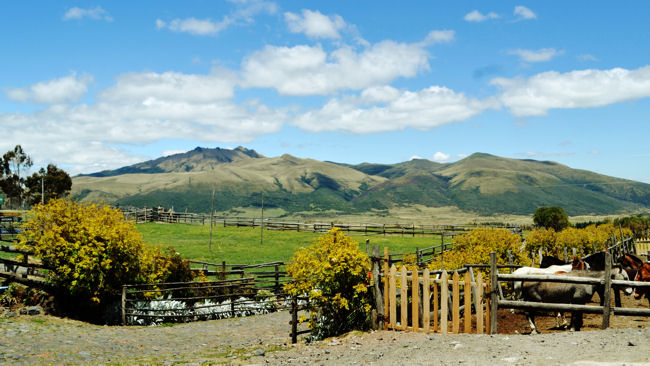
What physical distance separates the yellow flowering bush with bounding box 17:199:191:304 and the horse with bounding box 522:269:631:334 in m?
14.6

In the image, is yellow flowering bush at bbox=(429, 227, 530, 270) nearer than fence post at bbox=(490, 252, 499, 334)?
No

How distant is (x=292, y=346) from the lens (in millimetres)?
13492

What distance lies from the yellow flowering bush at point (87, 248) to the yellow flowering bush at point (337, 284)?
28.5ft

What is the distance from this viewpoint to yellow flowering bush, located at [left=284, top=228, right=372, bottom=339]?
13.1m

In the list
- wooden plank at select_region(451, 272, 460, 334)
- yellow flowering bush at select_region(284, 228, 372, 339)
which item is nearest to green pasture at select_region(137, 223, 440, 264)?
yellow flowering bush at select_region(284, 228, 372, 339)

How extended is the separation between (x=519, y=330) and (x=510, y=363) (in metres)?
5.47

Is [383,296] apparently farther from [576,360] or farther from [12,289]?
[12,289]

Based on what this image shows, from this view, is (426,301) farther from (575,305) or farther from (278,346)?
(278,346)

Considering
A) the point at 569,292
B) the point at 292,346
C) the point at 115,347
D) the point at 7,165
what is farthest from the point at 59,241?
the point at 7,165

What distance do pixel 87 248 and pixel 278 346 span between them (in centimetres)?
893

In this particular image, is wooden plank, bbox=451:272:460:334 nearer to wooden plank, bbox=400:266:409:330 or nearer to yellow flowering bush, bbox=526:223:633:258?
wooden plank, bbox=400:266:409:330

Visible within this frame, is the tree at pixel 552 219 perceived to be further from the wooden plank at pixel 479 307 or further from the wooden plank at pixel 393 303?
the wooden plank at pixel 393 303

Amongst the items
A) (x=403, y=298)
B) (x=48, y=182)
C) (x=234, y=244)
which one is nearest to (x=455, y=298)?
(x=403, y=298)

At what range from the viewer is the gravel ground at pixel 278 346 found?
8.92 metres
